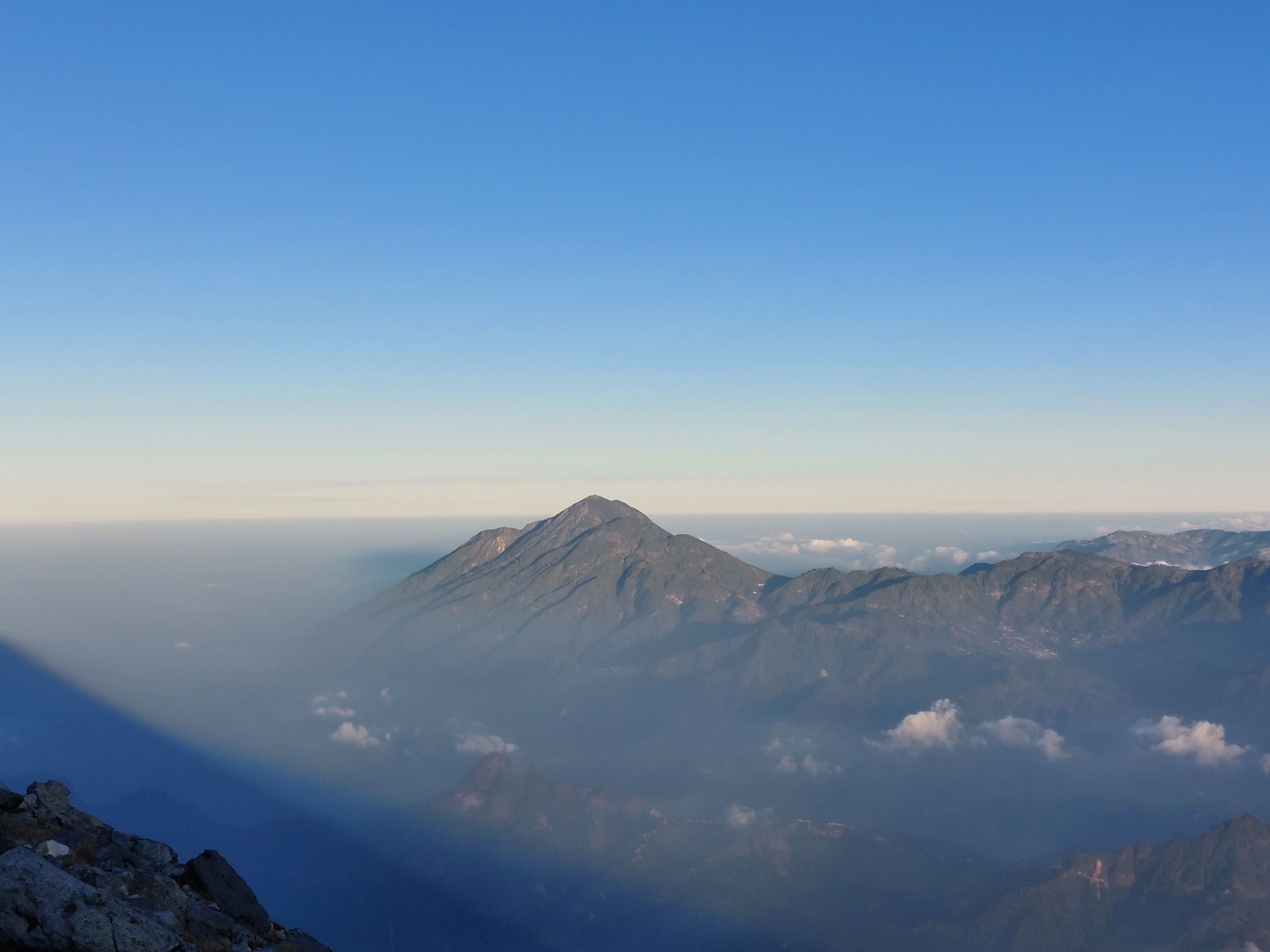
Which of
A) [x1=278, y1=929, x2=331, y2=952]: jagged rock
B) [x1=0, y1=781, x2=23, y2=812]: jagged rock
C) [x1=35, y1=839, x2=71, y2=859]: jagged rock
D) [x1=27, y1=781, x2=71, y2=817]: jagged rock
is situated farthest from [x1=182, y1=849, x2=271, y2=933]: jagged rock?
[x1=0, y1=781, x2=23, y2=812]: jagged rock

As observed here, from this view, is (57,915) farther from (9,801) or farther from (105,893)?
(9,801)

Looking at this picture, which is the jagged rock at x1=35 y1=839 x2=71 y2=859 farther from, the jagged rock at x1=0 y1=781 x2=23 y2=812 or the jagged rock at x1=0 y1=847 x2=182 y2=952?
the jagged rock at x1=0 y1=847 x2=182 y2=952

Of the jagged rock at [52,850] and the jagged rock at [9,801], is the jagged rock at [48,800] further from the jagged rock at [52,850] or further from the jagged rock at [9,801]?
the jagged rock at [52,850]

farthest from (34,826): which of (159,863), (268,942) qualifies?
(268,942)

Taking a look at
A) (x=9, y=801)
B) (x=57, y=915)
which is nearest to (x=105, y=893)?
(x=57, y=915)

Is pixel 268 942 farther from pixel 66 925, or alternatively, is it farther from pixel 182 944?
pixel 66 925
